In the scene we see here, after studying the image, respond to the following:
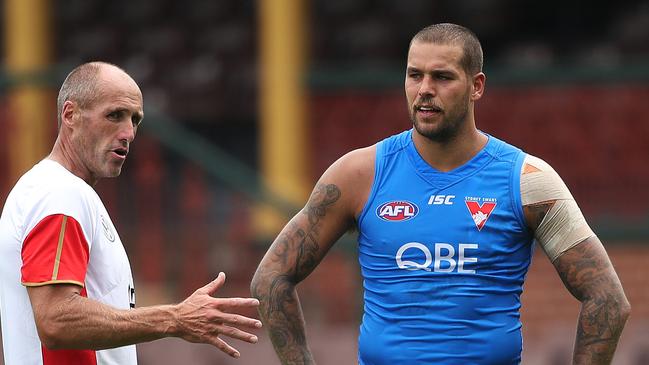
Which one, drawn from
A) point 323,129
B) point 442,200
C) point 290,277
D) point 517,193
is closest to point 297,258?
point 290,277

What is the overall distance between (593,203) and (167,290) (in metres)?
3.60

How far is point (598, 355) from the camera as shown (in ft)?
15.1

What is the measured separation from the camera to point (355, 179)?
189 inches

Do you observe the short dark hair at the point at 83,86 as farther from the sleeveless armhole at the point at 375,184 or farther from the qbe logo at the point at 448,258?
the qbe logo at the point at 448,258

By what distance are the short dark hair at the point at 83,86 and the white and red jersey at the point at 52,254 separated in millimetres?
223

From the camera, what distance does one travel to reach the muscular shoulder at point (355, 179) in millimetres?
4781

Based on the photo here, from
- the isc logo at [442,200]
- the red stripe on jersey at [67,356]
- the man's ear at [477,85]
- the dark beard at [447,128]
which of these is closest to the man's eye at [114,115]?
the red stripe on jersey at [67,356]

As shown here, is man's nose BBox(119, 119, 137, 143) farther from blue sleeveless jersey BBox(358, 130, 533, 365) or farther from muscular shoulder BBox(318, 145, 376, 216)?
blue sleeveless jersey BBox(358, 130, 533, 365)

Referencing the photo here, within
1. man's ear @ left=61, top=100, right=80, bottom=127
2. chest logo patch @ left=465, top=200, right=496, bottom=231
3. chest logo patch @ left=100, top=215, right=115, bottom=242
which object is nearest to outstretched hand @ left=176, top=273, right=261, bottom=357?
chest logo patch @ left=100, top=215, right=115, bottom=242

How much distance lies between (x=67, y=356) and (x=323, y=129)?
24.2ft

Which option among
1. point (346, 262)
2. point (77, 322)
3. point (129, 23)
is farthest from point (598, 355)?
point (129, 23)

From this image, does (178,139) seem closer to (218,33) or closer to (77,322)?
(77,322)

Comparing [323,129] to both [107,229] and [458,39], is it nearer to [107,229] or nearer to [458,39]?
[458,39]

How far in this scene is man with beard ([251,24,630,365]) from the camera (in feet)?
15.1
